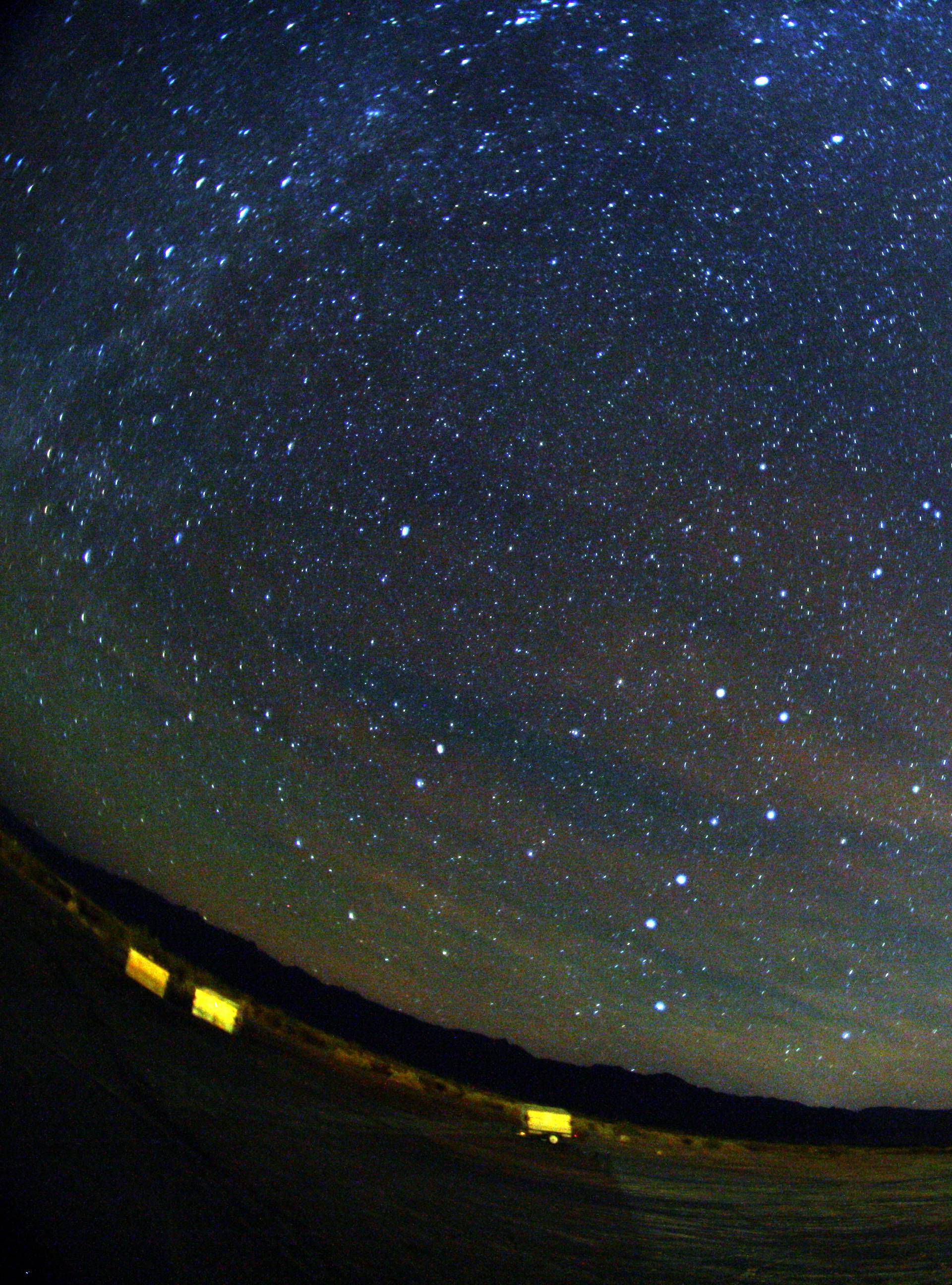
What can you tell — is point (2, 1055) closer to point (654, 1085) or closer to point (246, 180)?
point (654, 1085)

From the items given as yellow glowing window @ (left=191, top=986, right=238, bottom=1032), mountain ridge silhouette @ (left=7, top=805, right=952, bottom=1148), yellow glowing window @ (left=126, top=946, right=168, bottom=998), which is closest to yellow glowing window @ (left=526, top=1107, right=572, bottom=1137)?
mountain ridge silhouette @ (left=7, top=805, right=952, bottom=1148)

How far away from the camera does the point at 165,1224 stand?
104 cm

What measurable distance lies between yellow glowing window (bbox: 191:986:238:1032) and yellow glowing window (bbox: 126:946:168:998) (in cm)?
6

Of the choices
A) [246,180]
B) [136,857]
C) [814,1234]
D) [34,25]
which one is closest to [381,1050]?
[136,857]

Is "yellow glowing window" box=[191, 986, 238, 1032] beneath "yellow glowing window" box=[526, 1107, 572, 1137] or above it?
above

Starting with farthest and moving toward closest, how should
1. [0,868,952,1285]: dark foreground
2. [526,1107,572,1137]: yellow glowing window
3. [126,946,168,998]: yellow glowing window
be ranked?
[526,1107,572,1137]: yellow glowing window, [126,946,168,998]: yellow glowing window, [0,868,952,1285]: dark foreground


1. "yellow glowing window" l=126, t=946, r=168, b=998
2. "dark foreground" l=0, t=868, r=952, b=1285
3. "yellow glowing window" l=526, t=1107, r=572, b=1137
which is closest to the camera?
"dark foreground" l=0, t=868, r=952, b=1285

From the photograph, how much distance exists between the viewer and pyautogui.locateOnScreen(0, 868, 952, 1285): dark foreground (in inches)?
40.6

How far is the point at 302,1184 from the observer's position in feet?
3.83

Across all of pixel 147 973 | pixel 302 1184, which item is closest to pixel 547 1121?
pixel 302 1184

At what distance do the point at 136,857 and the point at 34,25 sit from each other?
1.54 meters

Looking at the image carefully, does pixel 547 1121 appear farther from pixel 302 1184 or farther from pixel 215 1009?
pixel 215 1009

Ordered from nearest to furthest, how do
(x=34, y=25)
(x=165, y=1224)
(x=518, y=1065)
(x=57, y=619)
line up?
(x=165, y=1224)
(x=34, y=25)
(x=57, y=619)
(x=518, y=1065)

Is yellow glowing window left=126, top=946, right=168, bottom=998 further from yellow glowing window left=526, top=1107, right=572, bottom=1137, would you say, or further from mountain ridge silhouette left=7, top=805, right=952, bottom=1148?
yellow glowing window left=526, top=1107, right=572, bottom=1137
